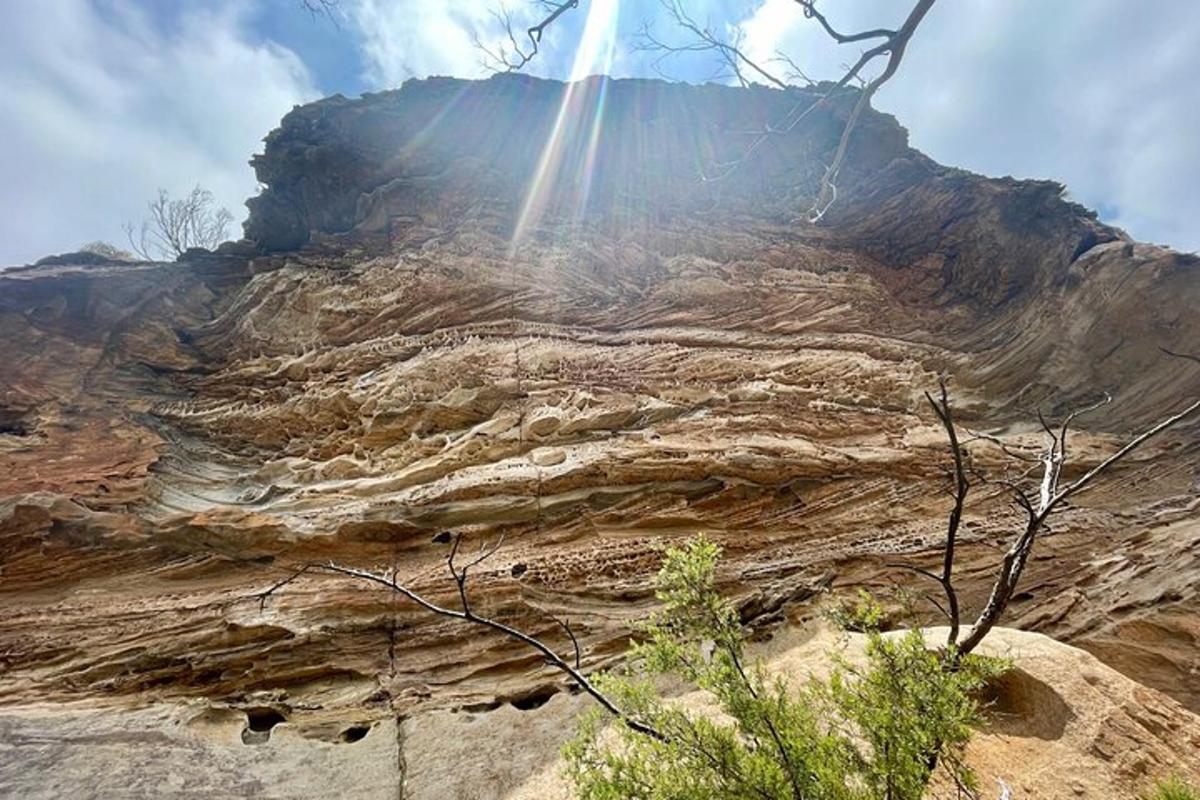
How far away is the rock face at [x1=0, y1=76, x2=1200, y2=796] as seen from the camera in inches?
258

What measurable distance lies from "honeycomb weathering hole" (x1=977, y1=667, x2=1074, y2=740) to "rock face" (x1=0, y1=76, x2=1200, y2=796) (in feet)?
3.97

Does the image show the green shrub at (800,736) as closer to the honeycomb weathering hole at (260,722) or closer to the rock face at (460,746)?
the rock face at (460,746)

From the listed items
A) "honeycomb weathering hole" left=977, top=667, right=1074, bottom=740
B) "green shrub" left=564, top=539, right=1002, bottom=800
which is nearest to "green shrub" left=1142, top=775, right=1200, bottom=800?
"honeycomb weathering hole" left=977, top=667, right=1074, bottom=740

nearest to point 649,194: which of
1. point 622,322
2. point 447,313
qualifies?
point 622,322

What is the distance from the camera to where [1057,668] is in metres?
5.39

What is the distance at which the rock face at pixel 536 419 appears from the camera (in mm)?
6547

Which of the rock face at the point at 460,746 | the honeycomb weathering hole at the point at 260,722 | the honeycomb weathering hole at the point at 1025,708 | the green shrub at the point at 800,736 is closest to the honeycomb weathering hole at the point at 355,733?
the rock face at the point at 460,746

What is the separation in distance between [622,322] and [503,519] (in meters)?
6.32

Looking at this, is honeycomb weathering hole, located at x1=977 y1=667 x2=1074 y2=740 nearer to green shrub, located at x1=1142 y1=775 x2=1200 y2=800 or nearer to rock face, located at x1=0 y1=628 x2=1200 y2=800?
rock face, located at x1=0 y1=628 x2=1200 y2=800

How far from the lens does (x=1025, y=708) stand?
524 cm

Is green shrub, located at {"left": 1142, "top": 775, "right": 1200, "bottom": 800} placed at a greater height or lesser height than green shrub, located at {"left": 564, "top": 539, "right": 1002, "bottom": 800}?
lesser

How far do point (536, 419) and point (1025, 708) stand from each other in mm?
6748

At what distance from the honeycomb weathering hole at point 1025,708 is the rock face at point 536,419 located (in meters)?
1.21

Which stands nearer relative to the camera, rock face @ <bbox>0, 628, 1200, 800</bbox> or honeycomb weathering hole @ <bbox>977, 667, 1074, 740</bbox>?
rock face @ <bbox>0, 628, 1200, 800</bbox>
